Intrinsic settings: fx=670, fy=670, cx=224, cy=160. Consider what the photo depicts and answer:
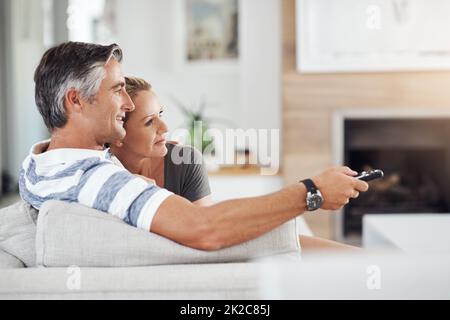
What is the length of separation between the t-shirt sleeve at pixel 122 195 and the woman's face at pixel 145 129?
17 centimetres

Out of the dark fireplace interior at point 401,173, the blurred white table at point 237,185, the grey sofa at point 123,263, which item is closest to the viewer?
the grey sofa at point 123,263

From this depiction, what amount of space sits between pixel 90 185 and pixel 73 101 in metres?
0.17

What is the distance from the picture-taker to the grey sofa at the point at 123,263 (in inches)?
40.4

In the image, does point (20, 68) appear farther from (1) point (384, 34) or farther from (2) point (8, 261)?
(2) point (8, 261)

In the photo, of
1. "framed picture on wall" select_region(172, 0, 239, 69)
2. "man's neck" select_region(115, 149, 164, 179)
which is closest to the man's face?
"man's neck" select_region(115, 149, 164, 179)

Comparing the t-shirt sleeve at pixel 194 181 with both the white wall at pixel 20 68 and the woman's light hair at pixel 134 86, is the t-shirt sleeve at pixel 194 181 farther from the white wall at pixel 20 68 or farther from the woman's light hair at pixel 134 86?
the white wall at pixel 20 68

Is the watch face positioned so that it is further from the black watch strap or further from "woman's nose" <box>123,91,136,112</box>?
"woman's nose" <box>123,91,136,112</box>

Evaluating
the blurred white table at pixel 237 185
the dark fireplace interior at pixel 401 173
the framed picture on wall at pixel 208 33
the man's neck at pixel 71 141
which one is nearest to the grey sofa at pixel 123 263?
the man's neck at pixel 71 141

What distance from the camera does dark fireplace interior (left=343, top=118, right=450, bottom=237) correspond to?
347 centimetres

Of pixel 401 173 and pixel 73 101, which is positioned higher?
pixel 73 101

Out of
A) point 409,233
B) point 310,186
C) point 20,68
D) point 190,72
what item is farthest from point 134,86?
point 20,68

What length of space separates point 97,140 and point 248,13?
257 cm

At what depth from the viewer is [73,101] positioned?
1.18m

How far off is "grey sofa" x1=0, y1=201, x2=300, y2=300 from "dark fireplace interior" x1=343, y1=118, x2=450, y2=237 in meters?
2.45
